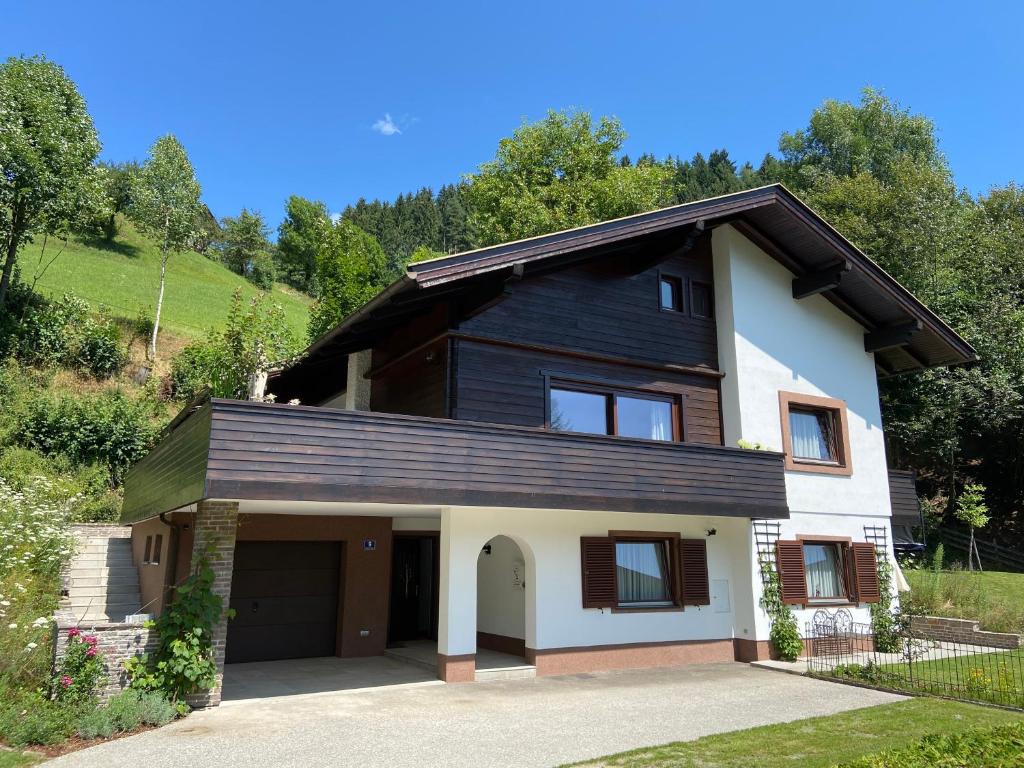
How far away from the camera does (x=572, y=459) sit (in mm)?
10664

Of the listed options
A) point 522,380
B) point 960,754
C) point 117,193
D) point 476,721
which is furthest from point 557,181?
point 117,193

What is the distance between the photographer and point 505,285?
37.0ft

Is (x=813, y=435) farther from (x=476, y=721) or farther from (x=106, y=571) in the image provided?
(x=106, y=571)

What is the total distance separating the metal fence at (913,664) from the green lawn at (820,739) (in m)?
0.78

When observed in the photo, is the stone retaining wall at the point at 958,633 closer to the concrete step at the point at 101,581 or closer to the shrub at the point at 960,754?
the shrub at the point at 960,754

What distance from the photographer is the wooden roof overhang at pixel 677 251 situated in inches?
434

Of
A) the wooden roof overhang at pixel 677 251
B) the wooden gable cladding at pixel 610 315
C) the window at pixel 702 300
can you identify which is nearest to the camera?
the wooden roof overhang at pixel 677 251

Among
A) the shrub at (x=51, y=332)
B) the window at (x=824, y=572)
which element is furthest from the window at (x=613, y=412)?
the shrub at (x=51, y=332)

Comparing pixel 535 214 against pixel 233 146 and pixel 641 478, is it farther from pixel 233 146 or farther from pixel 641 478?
pixel 641 478

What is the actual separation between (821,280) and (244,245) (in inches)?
Answer: 2580

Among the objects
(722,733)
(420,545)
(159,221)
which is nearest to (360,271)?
(159,221)

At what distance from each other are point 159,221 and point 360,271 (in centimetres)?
959

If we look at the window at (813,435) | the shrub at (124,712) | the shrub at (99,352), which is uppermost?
the shrub at (99,352)

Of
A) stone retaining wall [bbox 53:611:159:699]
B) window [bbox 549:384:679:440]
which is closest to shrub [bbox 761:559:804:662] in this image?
window [bbox 549:384:679:440]
